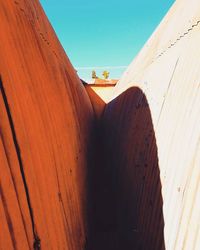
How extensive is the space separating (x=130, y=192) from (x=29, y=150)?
9.71 ft

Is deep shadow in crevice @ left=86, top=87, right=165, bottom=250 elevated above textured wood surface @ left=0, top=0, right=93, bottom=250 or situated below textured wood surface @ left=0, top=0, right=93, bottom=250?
below

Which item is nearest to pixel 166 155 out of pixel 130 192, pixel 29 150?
pixel 130 192

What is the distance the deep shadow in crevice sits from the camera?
11.2 feet

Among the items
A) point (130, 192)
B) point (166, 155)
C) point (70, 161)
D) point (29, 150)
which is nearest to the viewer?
point (29, 150)

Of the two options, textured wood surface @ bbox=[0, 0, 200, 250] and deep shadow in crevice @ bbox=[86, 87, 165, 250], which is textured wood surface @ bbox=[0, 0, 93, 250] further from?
deep shadow in crevice @ bbox=[86, 87, 165, 250]

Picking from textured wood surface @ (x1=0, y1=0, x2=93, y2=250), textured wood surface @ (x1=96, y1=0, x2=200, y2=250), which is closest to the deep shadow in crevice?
textured wood surface @ (x1=96, y1=0, x2=200, y2=250)

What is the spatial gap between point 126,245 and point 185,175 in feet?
7.56

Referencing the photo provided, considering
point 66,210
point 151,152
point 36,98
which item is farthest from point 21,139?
point 151,152

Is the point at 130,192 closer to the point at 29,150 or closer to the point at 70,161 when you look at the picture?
the point at 70,161

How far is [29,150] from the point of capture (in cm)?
193

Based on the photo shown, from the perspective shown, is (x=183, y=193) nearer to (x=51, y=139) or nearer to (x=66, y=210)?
(x=66, y=210)

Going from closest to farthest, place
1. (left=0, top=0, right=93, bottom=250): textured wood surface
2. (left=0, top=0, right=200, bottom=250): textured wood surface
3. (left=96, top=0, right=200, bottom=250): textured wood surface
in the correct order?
1. (left=0, top=0, right=93, bottom=250): textured wood surface
2. (left=0, top=0, right=200, bottom=250): textured wood surface
3. (left=96, top=0, right=200, bottom=250): textured wood surface

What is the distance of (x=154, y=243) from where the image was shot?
307cm

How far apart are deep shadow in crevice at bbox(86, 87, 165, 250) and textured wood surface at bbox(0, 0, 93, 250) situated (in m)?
0.93
